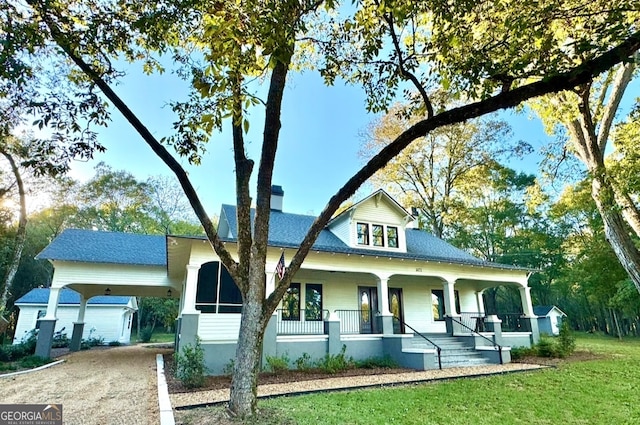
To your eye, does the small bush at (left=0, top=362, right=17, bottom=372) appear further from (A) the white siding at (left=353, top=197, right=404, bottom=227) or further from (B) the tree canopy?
(A) the white siding at (left=353, top=197, right=404, bottom=227)

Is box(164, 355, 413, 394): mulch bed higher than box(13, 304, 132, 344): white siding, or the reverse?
box(13, 304, 132, 344): white siding

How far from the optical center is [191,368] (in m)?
8.37

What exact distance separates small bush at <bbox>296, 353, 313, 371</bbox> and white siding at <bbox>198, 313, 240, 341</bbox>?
6.65 feet

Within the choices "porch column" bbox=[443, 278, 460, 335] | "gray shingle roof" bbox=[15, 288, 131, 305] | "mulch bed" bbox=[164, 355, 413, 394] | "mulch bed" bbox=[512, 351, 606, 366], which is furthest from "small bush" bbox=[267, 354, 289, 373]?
"gray shingle roof" bbox=[15, 288, 131, 305]

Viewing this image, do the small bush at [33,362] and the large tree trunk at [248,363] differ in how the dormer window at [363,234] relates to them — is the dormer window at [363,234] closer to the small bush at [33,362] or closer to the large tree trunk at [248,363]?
the large tree trunk at [248,363]

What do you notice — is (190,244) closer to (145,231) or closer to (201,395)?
(201,395)

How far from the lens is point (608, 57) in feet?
→ 13.3

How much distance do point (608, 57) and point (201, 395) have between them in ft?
29.0

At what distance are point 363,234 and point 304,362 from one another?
6.39 meters

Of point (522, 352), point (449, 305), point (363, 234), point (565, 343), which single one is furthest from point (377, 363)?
point (565, 343)

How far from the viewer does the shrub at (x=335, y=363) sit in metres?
10.5

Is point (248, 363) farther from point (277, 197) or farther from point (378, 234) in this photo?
point (277, 197)

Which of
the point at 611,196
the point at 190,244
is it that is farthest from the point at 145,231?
the point at 611,196

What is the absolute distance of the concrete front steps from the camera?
11.8 metres
